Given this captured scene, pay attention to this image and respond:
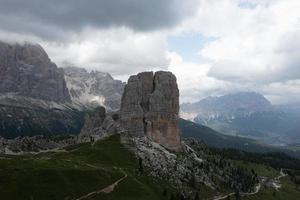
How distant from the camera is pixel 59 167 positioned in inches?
7594

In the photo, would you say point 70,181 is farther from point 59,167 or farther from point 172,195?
point 172,195

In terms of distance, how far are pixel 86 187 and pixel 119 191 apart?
13.5 meters

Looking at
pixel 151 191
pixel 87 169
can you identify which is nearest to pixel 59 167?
pixel 87 169

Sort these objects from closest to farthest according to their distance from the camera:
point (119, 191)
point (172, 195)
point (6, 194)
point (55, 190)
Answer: point (6, 194) < point (55, 190) < point (119, 191) < point (172, 195)

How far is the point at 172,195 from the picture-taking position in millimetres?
198375

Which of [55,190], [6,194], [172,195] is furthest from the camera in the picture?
[172,195]

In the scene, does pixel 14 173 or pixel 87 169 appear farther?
pixel 87 169

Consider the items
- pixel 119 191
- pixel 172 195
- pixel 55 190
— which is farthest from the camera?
pixel 172 195

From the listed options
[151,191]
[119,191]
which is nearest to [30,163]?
[119,191]

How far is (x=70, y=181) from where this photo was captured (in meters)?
183

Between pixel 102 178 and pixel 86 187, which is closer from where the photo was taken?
pixel 86 187

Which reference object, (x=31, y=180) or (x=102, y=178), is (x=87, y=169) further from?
(x=31, y=180)

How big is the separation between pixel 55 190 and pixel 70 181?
10.3m

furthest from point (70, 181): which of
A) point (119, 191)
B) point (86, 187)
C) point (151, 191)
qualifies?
point (151, 191)
